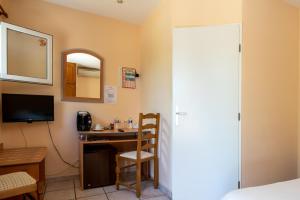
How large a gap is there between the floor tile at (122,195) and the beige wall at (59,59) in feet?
2.96

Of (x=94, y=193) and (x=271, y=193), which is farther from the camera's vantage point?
(x=94, y=193)

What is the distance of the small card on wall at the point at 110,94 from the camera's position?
3.37 m

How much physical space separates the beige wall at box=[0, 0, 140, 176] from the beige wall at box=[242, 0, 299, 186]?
2001 mm

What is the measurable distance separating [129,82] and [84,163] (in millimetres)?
1582

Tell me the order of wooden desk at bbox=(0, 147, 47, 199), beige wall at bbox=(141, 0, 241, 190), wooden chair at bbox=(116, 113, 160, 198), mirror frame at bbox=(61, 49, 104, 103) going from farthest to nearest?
mirror frame at bbox=(61, 49, 104, 103) → wooden chair at bbox=(116, 113, 160, 198) → beige wall at bbox=(141, 0, 241, 190) → wooden desk at bbox=(0, 147, 47, 199)

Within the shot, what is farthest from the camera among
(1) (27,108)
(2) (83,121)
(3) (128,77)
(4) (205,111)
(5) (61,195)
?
(3) (128,77)

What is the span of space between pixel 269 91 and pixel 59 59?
2.94m

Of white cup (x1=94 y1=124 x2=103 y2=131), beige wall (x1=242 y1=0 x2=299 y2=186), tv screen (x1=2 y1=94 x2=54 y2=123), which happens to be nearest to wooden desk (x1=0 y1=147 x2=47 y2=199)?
tv screen (x1=2 y1=94 x2=54 y2=123)

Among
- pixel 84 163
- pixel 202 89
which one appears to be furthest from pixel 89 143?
pixel 202 89

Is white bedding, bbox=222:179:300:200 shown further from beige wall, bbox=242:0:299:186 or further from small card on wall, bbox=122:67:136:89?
small card on wall, bbox=122:67:136:89

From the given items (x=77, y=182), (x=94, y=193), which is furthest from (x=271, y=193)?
(x=77, y=182)

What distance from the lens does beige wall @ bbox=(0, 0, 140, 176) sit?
8.98 feet

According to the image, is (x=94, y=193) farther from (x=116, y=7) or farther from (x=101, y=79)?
(x=116, y=7)

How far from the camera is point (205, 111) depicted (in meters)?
2.19
